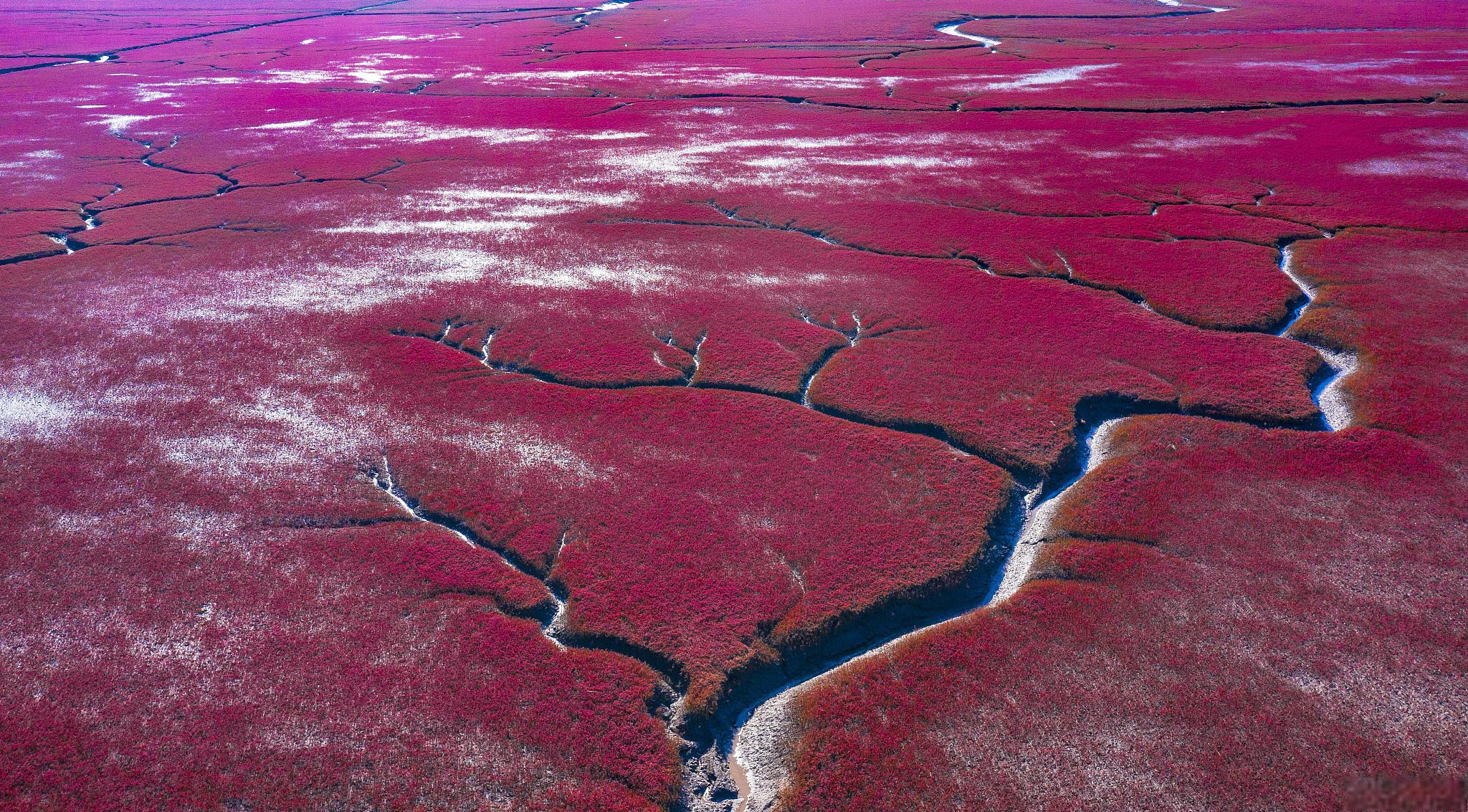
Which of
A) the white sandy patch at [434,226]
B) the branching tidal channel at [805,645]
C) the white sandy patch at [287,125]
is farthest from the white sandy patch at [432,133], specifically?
the branching tidal channel at [805,645]

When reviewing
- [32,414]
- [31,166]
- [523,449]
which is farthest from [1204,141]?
[31,166]

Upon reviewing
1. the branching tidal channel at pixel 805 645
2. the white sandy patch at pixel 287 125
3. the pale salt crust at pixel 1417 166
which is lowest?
the branching tidal channel at pixel 805 645

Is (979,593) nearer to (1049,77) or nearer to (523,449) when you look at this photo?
(523,449)

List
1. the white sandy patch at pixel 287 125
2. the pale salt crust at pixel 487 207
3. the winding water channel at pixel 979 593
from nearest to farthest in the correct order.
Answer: the winding water channel at pixel 979 593, the pale salt crust at pixel 487 207, the white sandy patch at pixel 287 125

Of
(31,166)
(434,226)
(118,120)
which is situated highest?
(118,120)

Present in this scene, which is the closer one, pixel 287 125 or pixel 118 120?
pixel 287 125

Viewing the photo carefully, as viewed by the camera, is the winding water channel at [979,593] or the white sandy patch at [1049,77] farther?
the white sandy patch at [1049,77]

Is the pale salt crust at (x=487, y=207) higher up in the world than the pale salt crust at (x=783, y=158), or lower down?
lower down

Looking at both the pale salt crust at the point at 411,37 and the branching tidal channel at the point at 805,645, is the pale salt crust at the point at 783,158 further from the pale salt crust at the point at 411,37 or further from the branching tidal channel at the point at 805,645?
the pale salt crust at the point at 411,37

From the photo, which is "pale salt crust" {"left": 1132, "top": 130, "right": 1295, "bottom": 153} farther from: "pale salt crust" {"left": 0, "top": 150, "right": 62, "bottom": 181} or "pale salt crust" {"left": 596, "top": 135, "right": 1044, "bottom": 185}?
"pale salt crust" {"left": 0, "top": 150, "right": 62, "bottom": 181}
